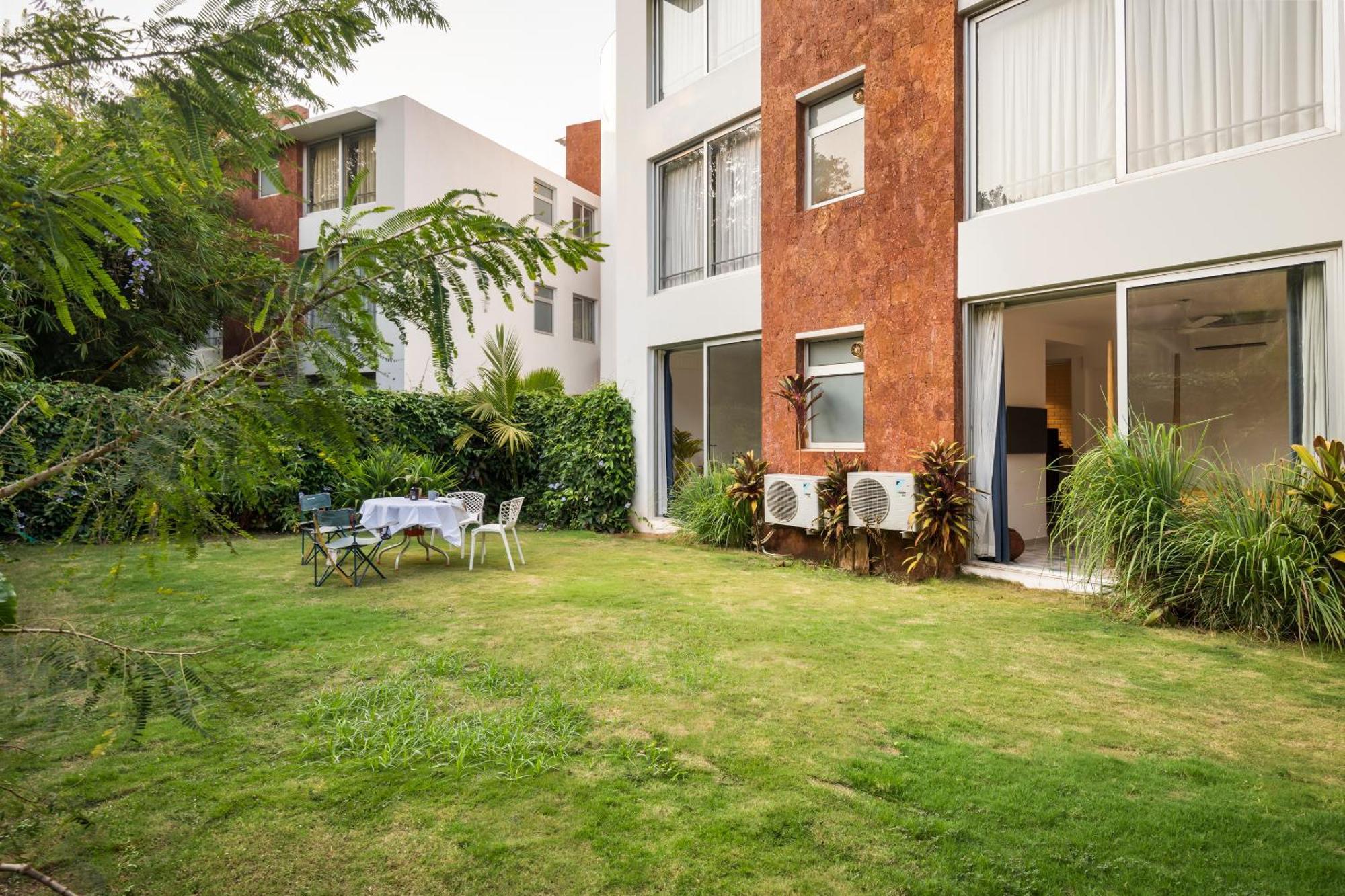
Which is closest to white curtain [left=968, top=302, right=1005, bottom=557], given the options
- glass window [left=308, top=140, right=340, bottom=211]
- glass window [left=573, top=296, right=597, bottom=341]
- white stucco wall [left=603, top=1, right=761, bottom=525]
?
white stucco wall [left=603, top=1, right=761, bottom=525]

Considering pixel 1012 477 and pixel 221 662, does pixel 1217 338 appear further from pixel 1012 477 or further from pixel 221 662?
pixel 221 662

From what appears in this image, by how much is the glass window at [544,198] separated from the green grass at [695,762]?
15.9 metres

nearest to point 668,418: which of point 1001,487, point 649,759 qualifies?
point 1001,487

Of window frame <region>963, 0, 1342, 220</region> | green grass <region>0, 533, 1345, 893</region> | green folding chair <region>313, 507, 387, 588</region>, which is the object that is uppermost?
window frame <region>963, 0, 1342, 220</region>

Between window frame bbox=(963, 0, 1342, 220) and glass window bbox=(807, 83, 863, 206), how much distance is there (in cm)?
125

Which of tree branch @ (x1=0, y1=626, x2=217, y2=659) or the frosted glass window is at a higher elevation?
the frosted glass window

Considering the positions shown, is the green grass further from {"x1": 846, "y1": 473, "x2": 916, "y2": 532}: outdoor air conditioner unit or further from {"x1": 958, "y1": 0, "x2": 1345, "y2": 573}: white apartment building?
{"x1": 958, "y1": 0, "x2": 1345, "y2": 573}: white apartment building

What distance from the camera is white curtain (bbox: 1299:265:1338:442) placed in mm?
5348

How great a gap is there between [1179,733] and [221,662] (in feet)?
16.3

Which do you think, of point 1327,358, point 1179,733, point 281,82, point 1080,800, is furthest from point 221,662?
point 1327,358

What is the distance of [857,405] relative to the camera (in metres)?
8.29

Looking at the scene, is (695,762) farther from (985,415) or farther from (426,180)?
(426,180)

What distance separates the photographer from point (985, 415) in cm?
721

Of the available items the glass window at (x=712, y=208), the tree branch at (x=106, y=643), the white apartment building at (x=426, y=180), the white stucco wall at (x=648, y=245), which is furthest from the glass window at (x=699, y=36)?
the tree branch at (x=106, y=643)
